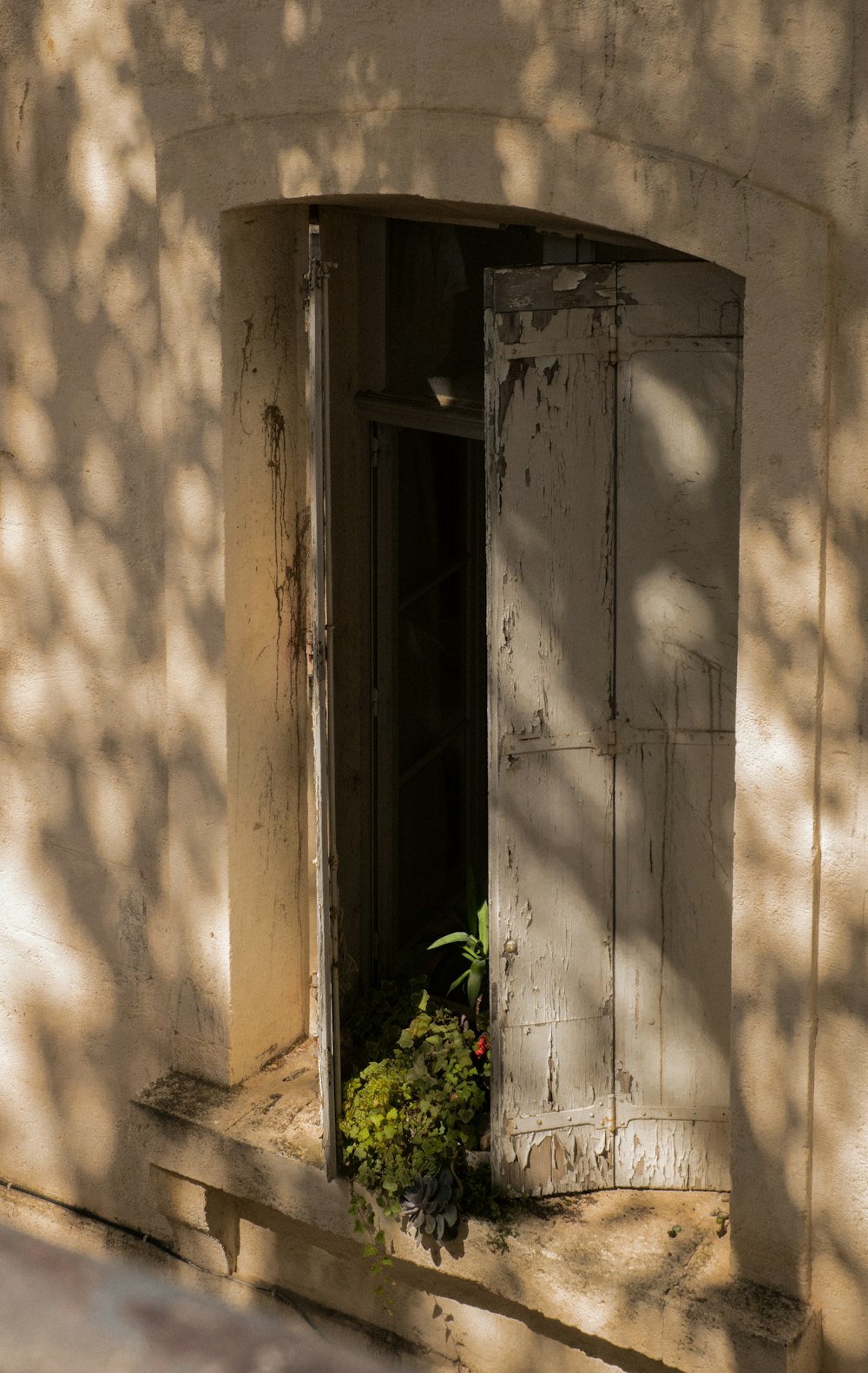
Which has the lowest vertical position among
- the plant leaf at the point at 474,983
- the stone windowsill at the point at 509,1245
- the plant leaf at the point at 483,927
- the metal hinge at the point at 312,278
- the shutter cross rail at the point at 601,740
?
the stone windowsill at the point at 509,1245

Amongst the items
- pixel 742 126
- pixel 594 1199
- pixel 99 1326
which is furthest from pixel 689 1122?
pixel 99 1326

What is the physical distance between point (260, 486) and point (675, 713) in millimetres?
1380

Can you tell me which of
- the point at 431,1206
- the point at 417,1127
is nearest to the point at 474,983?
the point at 417,1127

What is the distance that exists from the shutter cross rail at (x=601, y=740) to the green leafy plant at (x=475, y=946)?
787mm

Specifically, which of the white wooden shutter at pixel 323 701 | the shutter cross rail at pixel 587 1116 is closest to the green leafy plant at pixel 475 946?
the white wooden shutter at pixel 323 701

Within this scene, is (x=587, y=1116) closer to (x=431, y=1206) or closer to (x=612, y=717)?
(x=431, y=1206)

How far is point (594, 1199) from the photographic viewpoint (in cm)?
446

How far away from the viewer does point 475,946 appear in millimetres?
4938

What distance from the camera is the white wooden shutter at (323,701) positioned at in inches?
167

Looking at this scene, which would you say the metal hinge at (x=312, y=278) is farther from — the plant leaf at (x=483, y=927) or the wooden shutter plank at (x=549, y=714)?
the plant leaf at (x=483, y=927)

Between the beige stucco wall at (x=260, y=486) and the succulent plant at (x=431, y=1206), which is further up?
the beige stucco wall at (x=260, y=486)

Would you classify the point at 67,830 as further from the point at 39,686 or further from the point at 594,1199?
the point at 594,1199

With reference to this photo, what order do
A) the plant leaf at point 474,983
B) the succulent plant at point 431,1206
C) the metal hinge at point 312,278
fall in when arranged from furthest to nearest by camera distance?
the plant leaf at point 474,983 → the succulent plant at point 431,1206 → the metal hinge at point 312,278

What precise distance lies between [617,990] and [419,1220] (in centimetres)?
82
